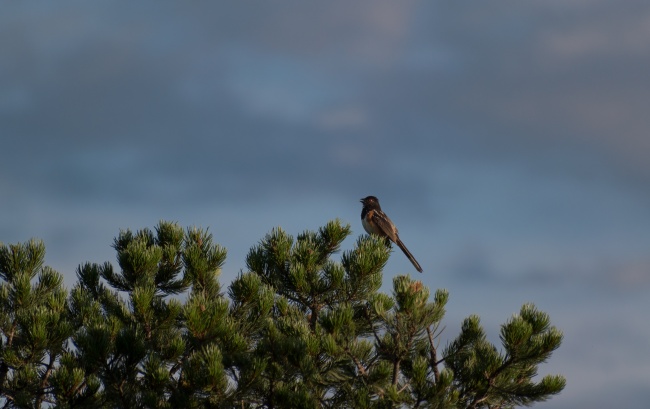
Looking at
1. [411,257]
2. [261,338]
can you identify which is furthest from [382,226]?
[261,338]

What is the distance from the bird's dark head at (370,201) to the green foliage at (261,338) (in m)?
4.96

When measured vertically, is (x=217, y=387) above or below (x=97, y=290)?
below

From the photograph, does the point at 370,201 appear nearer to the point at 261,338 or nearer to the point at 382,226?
the point at 382,226

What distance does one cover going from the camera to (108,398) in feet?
37.1

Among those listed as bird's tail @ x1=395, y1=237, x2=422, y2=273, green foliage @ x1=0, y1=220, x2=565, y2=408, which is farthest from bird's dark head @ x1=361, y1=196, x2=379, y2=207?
green foliage @ x1=0, y1=220, x2=565, y2=408

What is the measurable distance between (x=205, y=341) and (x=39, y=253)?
11.2 ft

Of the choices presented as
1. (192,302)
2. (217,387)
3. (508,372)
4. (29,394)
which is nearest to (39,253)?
(29,394)

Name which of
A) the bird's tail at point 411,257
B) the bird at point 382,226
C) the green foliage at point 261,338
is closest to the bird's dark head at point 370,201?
the bird at point 382,226

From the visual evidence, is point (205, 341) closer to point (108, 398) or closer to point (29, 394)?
point (108, 398)

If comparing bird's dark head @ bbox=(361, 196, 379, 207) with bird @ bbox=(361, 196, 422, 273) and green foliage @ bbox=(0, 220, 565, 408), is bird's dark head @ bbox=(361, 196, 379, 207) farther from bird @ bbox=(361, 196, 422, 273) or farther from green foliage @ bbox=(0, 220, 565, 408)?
green foliage @ bbox=(0, 220, 565, 408)

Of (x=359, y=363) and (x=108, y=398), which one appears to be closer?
(x=359, y=363)

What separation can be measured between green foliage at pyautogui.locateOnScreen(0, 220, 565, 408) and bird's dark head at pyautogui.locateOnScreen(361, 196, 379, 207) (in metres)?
4.96

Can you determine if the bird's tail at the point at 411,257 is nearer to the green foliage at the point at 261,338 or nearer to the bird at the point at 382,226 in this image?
the bird at the point at 382,226

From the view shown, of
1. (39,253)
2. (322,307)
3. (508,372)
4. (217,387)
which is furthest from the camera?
(39,253)
